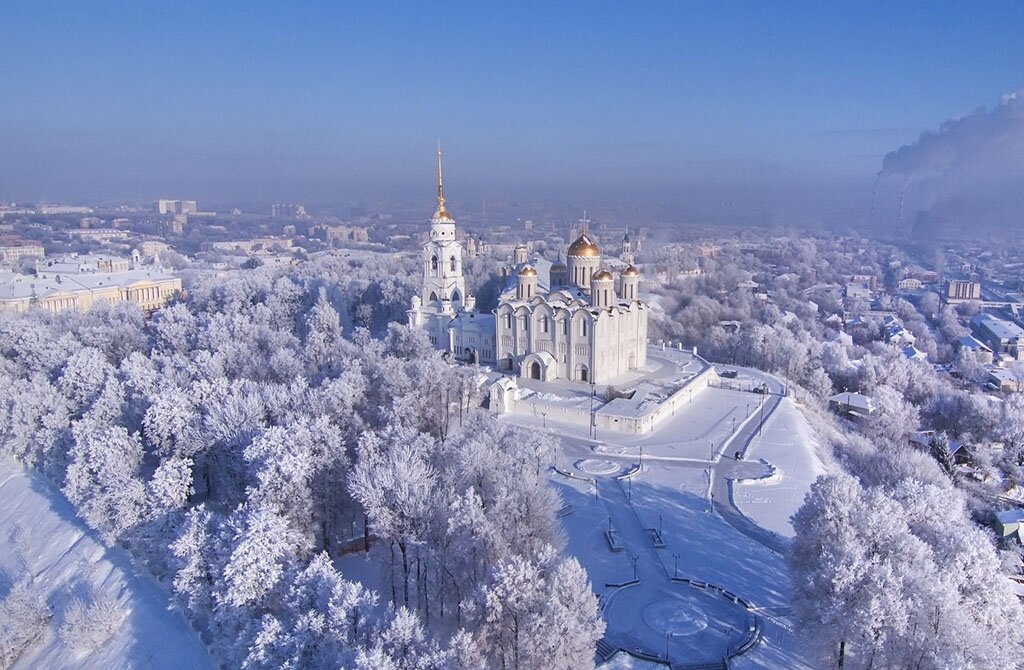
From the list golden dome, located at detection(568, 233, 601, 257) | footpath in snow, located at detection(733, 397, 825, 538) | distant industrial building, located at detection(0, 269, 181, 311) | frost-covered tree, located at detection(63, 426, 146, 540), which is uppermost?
golden dome, located at detection(568, 233, 601, 257)

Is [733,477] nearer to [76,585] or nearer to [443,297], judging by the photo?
[76,585]

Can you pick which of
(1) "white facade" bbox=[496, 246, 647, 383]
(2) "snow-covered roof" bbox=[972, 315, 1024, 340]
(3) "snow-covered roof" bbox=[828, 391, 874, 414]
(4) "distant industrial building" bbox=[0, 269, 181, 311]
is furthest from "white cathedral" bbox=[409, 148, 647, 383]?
(2) "snow-covered roof" bbox=[972, 315, 1024, 340]

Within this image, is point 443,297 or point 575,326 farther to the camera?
point 443,297

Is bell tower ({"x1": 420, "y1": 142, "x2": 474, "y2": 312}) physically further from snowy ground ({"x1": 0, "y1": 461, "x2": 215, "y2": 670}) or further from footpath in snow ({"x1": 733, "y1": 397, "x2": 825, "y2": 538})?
snowy ground ({"x1": 0, "y1": 461, "x2": 215, "y2": 670})

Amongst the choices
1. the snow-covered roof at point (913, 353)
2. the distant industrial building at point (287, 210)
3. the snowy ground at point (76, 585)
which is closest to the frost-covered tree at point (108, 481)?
the snowy ground at point (76, 585)

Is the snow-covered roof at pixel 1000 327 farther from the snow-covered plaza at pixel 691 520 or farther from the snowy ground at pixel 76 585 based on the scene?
the snowy ground at pixel 76 585

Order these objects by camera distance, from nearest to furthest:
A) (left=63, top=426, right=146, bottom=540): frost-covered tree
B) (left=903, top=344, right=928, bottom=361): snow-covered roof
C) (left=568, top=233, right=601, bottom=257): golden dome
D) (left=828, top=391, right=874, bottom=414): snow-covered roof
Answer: (left=63, top=426, right=146, bottom=540): frost-covered tree
(left=568, top=233, right=601, bottom=257): golden dome
(left=828, top=391, right=874, bottom=414): snow-covered roof
(left=903, top=344, right=928, bottom=361): snow-covered roof

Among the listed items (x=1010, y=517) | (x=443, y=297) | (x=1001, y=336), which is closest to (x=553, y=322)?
(x=443, y=297)
